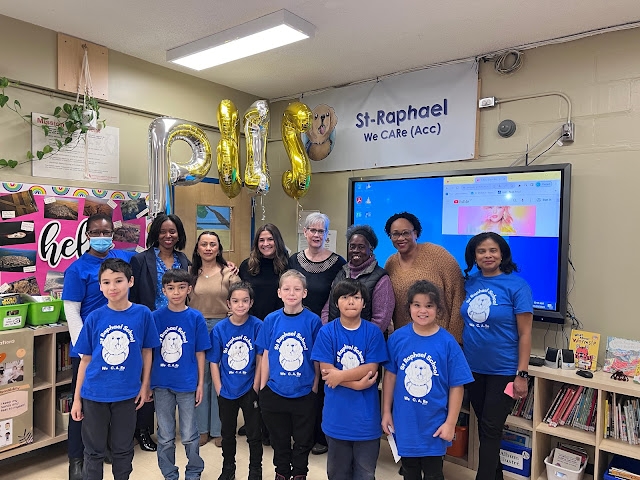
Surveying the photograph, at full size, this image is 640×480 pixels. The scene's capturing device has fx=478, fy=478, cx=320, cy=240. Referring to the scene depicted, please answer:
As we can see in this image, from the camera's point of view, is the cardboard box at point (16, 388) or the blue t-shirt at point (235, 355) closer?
the blue t-shirt at point (235, 355)

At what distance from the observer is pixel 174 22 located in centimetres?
267

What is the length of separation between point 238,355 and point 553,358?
5.51 ft

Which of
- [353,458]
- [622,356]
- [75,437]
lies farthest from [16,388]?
[622,356]

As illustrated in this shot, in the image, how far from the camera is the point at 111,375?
6.71 ft

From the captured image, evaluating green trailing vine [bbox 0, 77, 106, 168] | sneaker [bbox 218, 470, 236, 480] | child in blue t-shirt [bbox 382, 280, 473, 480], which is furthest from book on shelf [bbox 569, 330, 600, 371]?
green trailing vine [bbox 0, 77, 106, 168]

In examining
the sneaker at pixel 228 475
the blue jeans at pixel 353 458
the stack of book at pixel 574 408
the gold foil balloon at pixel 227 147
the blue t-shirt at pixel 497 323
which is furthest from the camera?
the gold foil balloon at pixel 227 147

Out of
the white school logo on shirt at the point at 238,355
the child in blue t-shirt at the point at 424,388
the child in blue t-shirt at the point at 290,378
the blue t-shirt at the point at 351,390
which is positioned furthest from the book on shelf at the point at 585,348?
the white school logo on shirt at the point at 238,355

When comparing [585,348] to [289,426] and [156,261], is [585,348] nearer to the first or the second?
[289,426]

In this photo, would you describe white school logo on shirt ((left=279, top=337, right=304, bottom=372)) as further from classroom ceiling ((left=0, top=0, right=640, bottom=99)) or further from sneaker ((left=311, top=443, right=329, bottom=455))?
classroom ceiling ((left=0, top=0, right=640, bottom=99))

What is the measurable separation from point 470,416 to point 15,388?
8.16 ft

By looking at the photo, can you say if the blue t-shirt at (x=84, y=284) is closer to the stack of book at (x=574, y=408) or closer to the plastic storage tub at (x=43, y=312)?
the plastic storage tub at (x=43, y=312)

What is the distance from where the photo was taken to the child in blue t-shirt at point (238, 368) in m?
2.27

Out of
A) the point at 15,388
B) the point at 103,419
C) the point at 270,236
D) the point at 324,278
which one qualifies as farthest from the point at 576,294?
the point at 15,388

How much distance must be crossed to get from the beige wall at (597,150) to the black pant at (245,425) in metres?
1.72
